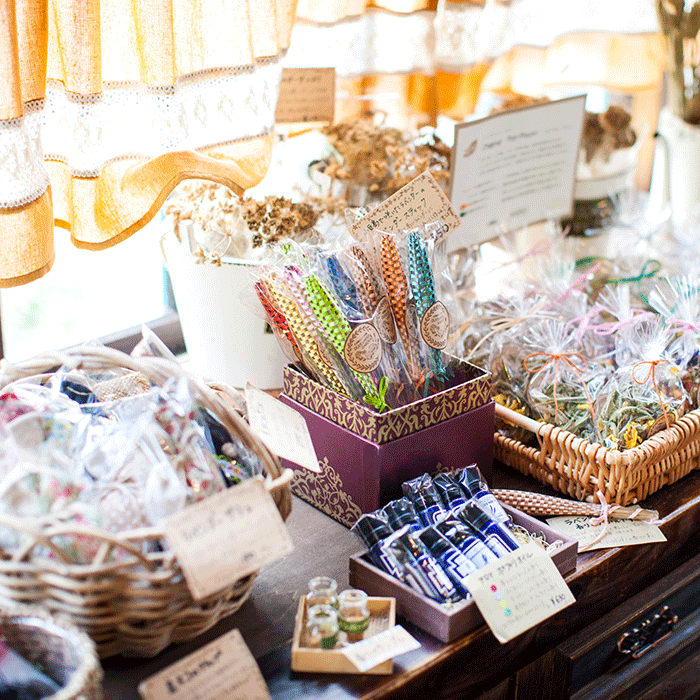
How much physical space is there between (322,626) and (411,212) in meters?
0.60

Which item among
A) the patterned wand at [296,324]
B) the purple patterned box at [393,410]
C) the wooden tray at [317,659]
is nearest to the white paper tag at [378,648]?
the wooden tray at [317,659]

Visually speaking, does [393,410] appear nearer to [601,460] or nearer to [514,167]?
[601,460]

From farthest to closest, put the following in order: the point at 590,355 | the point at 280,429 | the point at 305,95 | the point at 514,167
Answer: the point at 514,167 → the point at 305,95 → the point at 590,355 → the point at 280,429

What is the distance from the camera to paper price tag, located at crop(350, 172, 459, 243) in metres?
1.14

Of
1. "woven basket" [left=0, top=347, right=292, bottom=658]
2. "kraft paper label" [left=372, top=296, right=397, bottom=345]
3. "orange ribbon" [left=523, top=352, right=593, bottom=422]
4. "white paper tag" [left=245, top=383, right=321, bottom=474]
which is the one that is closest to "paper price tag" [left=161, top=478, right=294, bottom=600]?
"woven basket" [left=0, top=347, right=292, bottom=658]

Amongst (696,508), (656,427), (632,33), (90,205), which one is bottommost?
(696,508)

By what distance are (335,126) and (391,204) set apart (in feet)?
1.34

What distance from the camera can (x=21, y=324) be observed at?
5.11ft

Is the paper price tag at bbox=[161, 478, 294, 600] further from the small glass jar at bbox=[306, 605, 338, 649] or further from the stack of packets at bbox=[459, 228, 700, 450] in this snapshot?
the stack of packets at bbox=[459, 228, 700, 450]

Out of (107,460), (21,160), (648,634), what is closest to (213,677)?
(107,460)

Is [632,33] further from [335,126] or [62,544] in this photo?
[62,544]

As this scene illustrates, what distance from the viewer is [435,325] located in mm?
1096

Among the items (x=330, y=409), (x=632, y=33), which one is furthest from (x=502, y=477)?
(x=632, y=33)

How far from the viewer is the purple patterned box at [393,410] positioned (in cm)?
103
